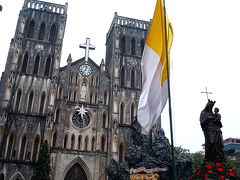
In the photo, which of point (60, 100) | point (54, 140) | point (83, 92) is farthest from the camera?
point (83, 92)

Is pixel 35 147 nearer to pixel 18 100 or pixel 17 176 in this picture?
pixel 17 176

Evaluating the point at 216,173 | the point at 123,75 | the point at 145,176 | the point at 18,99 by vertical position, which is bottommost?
the point at 216,173

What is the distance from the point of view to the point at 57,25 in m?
32.4

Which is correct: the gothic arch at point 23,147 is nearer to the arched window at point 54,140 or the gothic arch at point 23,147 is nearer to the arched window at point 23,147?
the arched window at point 23,147

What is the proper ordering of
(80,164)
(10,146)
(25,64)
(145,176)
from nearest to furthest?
(145,176) < (10,146) < (80,164) < (25,64)

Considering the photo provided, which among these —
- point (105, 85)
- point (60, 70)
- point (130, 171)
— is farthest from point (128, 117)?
point (60, 70)

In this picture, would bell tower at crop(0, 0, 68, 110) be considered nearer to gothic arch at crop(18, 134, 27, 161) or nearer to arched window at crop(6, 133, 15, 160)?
arched window at crop(6, 133, 15, 160)

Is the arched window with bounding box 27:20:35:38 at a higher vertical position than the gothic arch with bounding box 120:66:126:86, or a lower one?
higher

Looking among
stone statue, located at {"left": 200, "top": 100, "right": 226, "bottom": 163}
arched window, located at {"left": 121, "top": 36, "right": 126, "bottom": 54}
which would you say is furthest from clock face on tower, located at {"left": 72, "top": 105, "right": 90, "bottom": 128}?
stone statue, located at {"left": 200, "top": 100, "right": 226, "bottom": 163}

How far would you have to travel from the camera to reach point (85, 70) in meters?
31.3

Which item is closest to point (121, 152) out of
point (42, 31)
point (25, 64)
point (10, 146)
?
point (10, 146)

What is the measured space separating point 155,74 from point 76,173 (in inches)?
787

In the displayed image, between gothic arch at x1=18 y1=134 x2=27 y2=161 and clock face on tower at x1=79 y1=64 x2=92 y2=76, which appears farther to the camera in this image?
clock face on tower at x1=79 y1=64 x2=92 y2=76

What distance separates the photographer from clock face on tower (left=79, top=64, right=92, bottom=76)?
31141 mm
